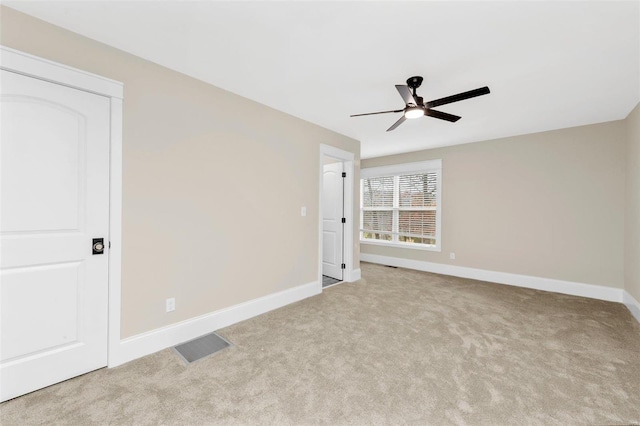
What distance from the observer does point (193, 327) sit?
8.54 feet

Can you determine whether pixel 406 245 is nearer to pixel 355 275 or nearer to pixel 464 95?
pixel 355 275

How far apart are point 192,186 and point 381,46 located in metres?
2.05

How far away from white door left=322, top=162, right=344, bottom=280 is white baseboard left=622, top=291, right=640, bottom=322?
366 centimetres

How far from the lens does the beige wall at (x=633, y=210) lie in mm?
3168

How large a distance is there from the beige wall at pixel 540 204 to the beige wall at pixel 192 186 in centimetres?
328

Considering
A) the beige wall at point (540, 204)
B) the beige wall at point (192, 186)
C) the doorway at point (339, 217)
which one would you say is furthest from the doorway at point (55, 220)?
the beige wall at point (540, 204)

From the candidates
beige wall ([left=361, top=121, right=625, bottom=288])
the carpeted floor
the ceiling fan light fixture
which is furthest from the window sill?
the ceiling fan light fixture

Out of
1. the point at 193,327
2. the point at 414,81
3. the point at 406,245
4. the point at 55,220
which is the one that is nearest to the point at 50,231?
the point at 55,220

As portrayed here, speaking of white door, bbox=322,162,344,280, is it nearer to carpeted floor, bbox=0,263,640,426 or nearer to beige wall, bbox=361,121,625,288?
carpeted floor, bbox=0,263,640,426

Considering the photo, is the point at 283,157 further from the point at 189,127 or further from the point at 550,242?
the point at 550,242

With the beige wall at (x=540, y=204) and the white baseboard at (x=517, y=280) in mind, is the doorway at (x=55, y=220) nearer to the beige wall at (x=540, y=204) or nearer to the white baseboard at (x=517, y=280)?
the white baseboard at (x=517, y=280)

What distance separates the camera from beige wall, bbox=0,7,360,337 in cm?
220

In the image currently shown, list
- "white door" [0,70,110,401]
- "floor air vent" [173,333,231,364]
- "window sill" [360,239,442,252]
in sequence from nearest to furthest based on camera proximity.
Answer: "white door" [0,70,110,401] < "floor air vent" [173,333,231,364] < "window sill" [360,239,442,252]

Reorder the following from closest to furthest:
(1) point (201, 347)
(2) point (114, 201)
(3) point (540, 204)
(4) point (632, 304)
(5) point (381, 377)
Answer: (5) point (381, 377) < (2) point (114, 201) < (1) point (201, 347) < (4) point (632, 304) < (3) point (540, 204)
